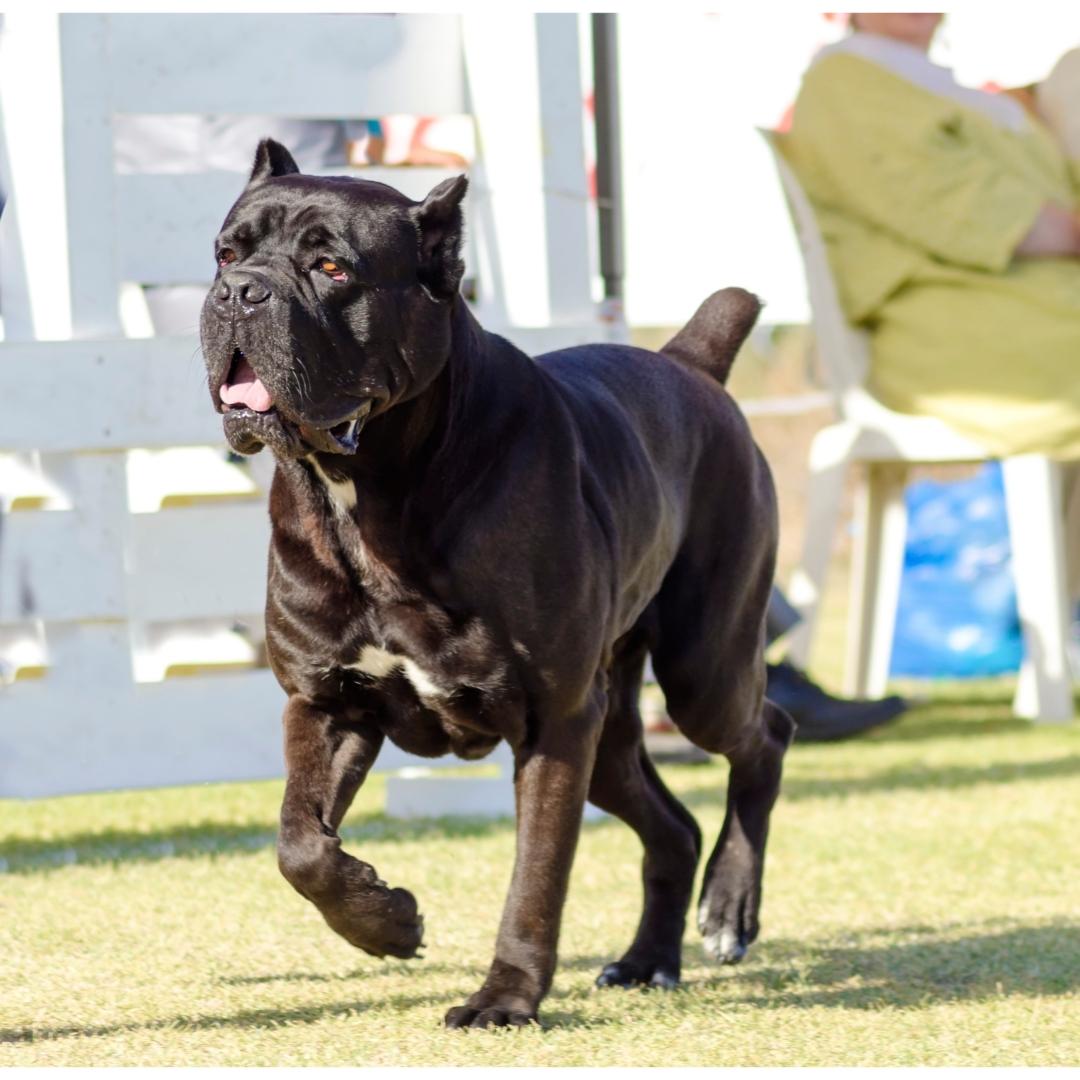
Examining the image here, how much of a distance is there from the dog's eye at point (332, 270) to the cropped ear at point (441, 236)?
15 centimetres

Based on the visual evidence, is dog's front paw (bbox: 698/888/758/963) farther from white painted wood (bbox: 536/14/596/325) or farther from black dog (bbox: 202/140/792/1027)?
white painted wood (bbox: 536/14/596/325)

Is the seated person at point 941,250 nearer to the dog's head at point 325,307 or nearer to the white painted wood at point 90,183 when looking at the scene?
the white painted wood at point 90,183

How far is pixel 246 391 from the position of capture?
274 cm

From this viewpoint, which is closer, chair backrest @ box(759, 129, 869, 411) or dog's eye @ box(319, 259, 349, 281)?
dog's eye @ box(319, 259, 349, 281)

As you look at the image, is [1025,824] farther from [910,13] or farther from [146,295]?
[910,13]

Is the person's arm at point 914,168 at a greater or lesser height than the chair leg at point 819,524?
greater

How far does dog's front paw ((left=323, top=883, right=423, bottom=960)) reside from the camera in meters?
2.91

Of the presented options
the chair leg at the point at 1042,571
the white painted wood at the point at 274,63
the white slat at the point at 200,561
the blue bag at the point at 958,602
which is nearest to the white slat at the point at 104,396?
the white slat at the point at 200,561

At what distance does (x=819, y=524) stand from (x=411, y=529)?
4695mm

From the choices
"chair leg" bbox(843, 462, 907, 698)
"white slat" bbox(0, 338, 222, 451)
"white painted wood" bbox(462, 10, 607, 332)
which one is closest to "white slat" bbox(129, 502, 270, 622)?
"white slat" bbox(0, 338, 222, 451)

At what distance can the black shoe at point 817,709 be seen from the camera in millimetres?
6711

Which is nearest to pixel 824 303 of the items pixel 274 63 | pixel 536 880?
pixel 274 63

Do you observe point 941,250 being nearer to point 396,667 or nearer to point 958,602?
point 958,602

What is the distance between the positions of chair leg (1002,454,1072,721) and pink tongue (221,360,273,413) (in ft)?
16.3
